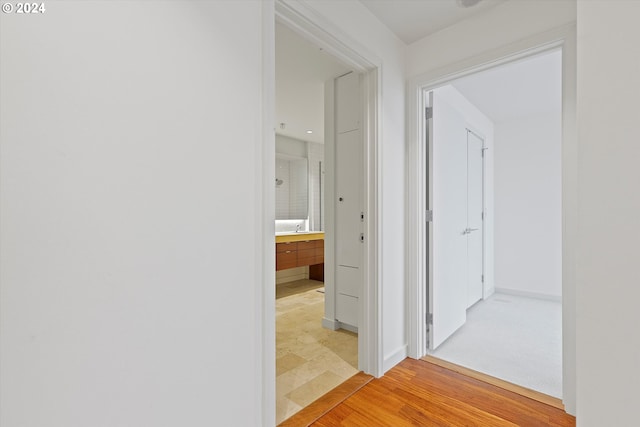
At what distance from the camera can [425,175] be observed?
2.31 meters

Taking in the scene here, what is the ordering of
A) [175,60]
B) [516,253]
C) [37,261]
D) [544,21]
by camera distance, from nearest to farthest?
1. [37,261]
2. [175,60]
3. [544,21]
4. [516,253]

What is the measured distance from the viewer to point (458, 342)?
249cm

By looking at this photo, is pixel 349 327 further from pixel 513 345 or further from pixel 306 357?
pixel 513 345

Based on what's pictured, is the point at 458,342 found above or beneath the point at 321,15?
beneath

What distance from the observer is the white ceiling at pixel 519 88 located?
2.56 meters

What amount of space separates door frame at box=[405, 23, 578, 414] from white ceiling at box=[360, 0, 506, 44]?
29 cm

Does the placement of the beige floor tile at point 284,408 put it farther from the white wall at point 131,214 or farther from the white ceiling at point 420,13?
the white ceiling at point 420,13

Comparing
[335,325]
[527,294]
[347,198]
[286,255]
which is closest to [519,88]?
[347,198]

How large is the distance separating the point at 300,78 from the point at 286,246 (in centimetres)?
214

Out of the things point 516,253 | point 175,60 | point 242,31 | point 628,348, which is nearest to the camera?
point 628,348

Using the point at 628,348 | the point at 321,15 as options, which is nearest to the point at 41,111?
the point at 628,348

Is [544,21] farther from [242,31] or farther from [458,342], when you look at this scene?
[458,342]

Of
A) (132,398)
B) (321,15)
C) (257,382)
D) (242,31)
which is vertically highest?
(321,15)

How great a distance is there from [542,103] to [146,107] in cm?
411
